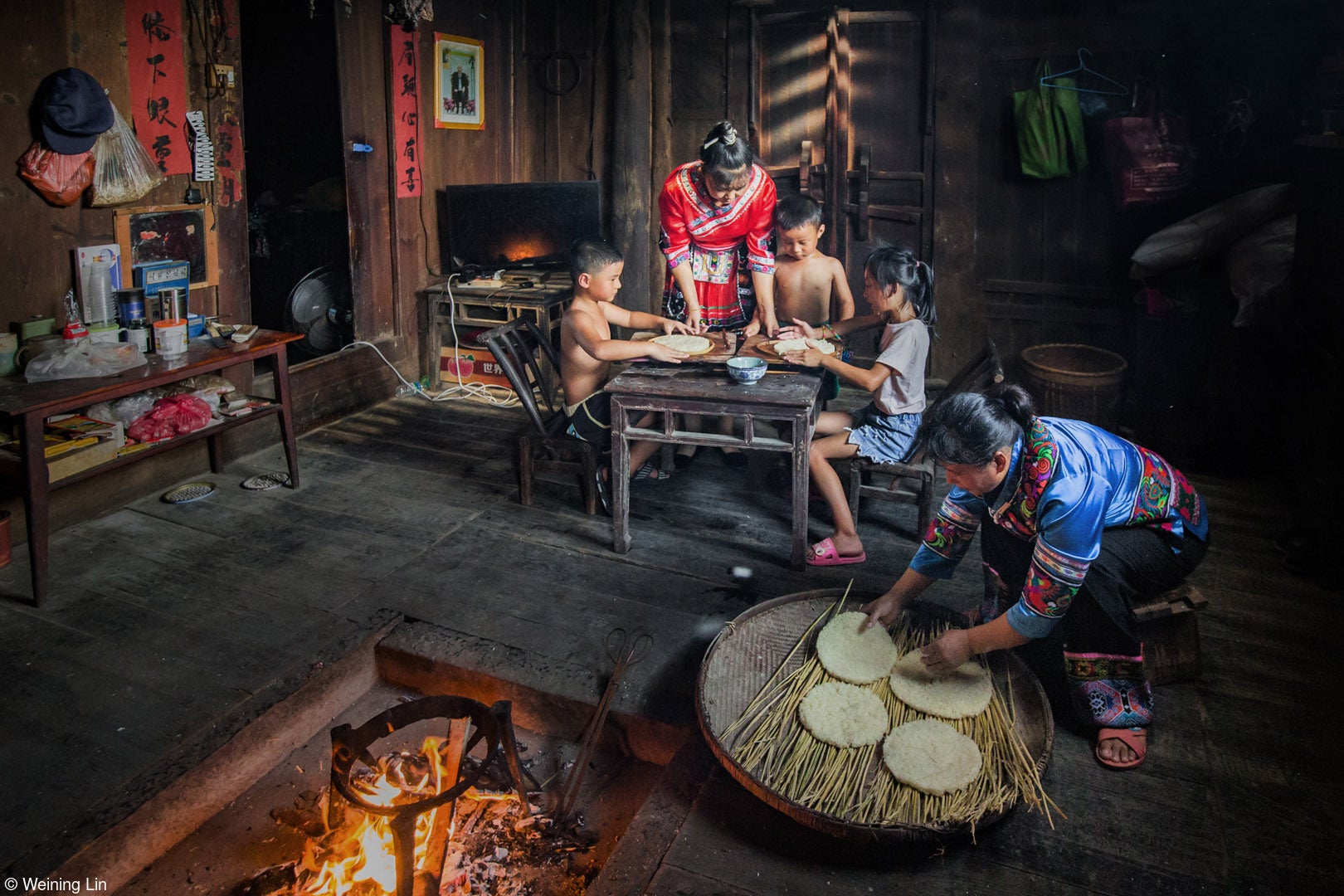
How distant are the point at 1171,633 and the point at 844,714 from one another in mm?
1277

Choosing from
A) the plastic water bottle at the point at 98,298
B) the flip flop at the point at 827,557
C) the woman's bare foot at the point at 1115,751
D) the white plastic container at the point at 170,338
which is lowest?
the woman's bare foot at the point at 1115,751

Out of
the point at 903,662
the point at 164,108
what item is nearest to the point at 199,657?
the point at 903,662

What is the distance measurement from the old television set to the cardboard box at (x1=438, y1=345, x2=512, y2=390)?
1.90ft

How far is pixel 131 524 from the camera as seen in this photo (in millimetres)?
4516

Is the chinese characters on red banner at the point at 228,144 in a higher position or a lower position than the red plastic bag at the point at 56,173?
higher

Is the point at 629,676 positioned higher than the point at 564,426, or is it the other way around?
the point at 564,426

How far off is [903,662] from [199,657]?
8.10 ft

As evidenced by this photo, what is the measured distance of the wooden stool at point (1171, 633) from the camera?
10.2ft

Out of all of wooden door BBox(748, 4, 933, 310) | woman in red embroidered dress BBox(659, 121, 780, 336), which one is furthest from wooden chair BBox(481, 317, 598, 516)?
wooden door BBox(748, 4, 933, 310)

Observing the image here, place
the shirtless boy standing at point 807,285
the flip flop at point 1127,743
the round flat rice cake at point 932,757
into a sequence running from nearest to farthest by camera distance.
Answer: the round flat rice cake at point 932,757, the flip flop at point 1127,743, the shirtless boy standing at point 807,285

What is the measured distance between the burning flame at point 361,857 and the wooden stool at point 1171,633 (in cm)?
231

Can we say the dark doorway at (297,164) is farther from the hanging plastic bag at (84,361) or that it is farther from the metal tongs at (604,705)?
the metal tongs at (604,705)

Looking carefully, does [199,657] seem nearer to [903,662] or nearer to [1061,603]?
[903,662]

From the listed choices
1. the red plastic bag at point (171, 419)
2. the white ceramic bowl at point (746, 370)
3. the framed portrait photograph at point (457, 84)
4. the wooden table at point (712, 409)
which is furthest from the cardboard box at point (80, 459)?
the framed portrait photograph at point (457, 84)
